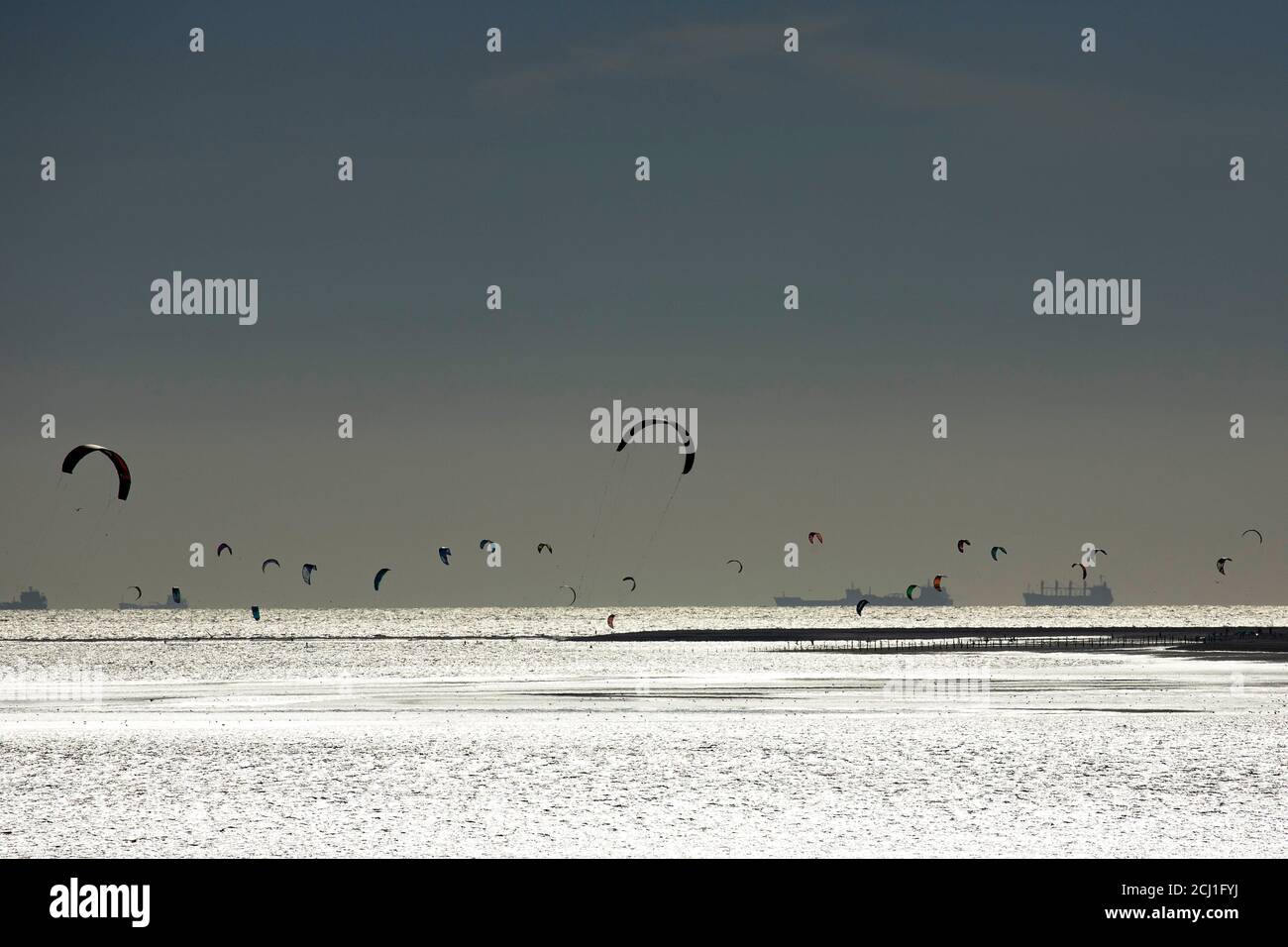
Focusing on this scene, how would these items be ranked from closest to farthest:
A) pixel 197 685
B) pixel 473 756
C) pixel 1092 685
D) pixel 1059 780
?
pixel 1059 780, pixel 473 756, pixel 1092 685, pixel 197 685

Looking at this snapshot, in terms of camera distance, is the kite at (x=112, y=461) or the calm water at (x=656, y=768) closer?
the calm water at (x=656, y=768)

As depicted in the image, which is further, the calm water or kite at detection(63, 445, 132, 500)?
kite at detection(63, 445, 132, 500)

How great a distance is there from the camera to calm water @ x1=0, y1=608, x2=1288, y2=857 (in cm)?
1628

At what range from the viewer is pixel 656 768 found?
22.4 m

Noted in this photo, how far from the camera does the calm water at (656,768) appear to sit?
53.4 feet

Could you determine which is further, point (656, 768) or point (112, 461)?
point (112, 461)

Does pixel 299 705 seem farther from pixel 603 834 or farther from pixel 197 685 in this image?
pixel 603 834

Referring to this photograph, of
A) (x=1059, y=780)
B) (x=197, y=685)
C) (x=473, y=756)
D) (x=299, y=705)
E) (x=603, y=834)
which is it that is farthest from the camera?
(x=197, y=685)
